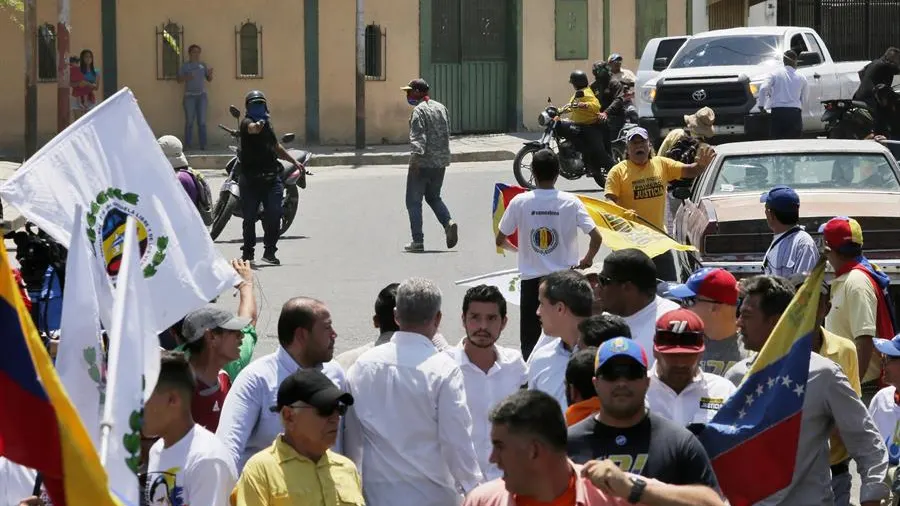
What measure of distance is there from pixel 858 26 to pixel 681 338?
114 ft

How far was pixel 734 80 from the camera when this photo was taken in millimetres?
24406

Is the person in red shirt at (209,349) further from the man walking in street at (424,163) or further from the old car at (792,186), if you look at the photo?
the man walking in street at (424,163)

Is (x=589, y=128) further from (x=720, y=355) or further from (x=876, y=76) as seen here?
(x=720, y=355)

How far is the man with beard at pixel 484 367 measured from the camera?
7.24m

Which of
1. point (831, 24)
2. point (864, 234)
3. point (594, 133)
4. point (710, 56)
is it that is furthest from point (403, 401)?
point (831, 24)

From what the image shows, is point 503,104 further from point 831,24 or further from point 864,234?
point 864,234

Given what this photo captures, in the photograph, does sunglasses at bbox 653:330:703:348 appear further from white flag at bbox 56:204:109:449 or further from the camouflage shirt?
the camouflage shirt

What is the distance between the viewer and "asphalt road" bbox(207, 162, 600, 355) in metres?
14.6

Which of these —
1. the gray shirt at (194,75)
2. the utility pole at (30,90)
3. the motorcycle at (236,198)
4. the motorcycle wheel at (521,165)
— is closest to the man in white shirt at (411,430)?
the motorcycle at (236,198)

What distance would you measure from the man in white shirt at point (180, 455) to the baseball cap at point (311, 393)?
29 cm

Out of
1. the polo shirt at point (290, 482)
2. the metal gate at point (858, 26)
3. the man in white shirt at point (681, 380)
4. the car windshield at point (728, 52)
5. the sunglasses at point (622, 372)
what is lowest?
the polo shirt at point (290, 482)

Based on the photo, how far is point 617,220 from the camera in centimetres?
1175

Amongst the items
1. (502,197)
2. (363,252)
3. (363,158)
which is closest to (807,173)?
(502,197)

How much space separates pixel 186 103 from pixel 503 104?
271 inches
